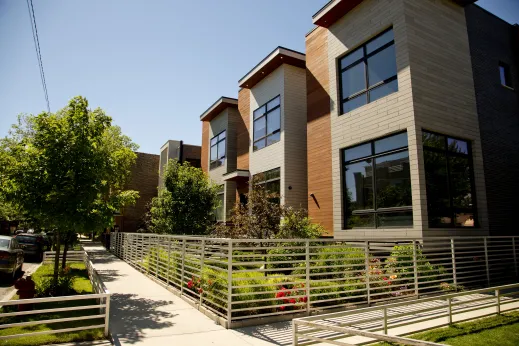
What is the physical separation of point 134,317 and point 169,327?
1.33 metres

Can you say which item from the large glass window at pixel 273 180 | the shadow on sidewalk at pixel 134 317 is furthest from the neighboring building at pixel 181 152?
the shadow on sidewalk at pixel 134 317

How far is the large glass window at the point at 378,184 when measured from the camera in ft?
35.1

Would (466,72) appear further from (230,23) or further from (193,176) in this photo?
(193,176)

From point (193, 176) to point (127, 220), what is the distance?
19121 mm

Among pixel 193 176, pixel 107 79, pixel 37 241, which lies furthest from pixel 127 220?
pixel 107 79

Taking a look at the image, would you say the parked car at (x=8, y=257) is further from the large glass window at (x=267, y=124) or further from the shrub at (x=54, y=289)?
the large glass window at (x=267, y=124)

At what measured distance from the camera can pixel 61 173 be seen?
948 centimetres

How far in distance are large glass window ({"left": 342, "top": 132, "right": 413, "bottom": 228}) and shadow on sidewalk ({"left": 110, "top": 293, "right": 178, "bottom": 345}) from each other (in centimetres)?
701

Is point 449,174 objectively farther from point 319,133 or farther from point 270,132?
point 270,132

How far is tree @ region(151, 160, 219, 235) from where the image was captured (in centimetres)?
1841

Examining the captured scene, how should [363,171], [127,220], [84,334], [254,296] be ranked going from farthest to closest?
[127,220], [363,171], [254,296], [84,334]

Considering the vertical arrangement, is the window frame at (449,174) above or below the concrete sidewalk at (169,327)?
above

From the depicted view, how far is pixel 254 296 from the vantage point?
745cm

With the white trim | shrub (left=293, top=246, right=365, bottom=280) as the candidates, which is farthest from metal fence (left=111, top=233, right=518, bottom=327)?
the white trim
